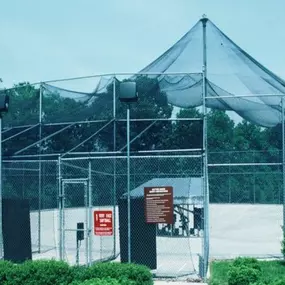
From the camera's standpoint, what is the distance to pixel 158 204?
11180 millimetres

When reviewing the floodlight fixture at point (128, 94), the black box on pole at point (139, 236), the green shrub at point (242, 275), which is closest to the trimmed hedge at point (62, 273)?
the green shrub at point (242, 275)

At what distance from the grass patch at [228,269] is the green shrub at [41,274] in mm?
2897

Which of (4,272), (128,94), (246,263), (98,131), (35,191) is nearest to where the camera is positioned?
(4,272)

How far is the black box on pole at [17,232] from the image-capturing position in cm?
1269

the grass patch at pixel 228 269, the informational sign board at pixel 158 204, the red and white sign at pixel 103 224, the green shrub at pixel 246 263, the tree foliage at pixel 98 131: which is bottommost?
the grass patch at pixel 228 269

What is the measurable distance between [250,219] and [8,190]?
534 inches

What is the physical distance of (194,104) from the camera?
51.3ft

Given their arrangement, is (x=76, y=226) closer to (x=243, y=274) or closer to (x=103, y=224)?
(x=103, y=224)

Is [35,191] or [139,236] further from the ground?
[35,191]

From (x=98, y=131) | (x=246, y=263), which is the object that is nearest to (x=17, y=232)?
(x=98, y=131)

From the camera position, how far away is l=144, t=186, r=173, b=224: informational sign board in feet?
36.5

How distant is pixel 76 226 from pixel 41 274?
7786 mm

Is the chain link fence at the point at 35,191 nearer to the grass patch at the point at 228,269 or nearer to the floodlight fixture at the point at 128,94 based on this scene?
the grass patch at the point at 228,269

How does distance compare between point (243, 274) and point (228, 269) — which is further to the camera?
point (228, 269)
